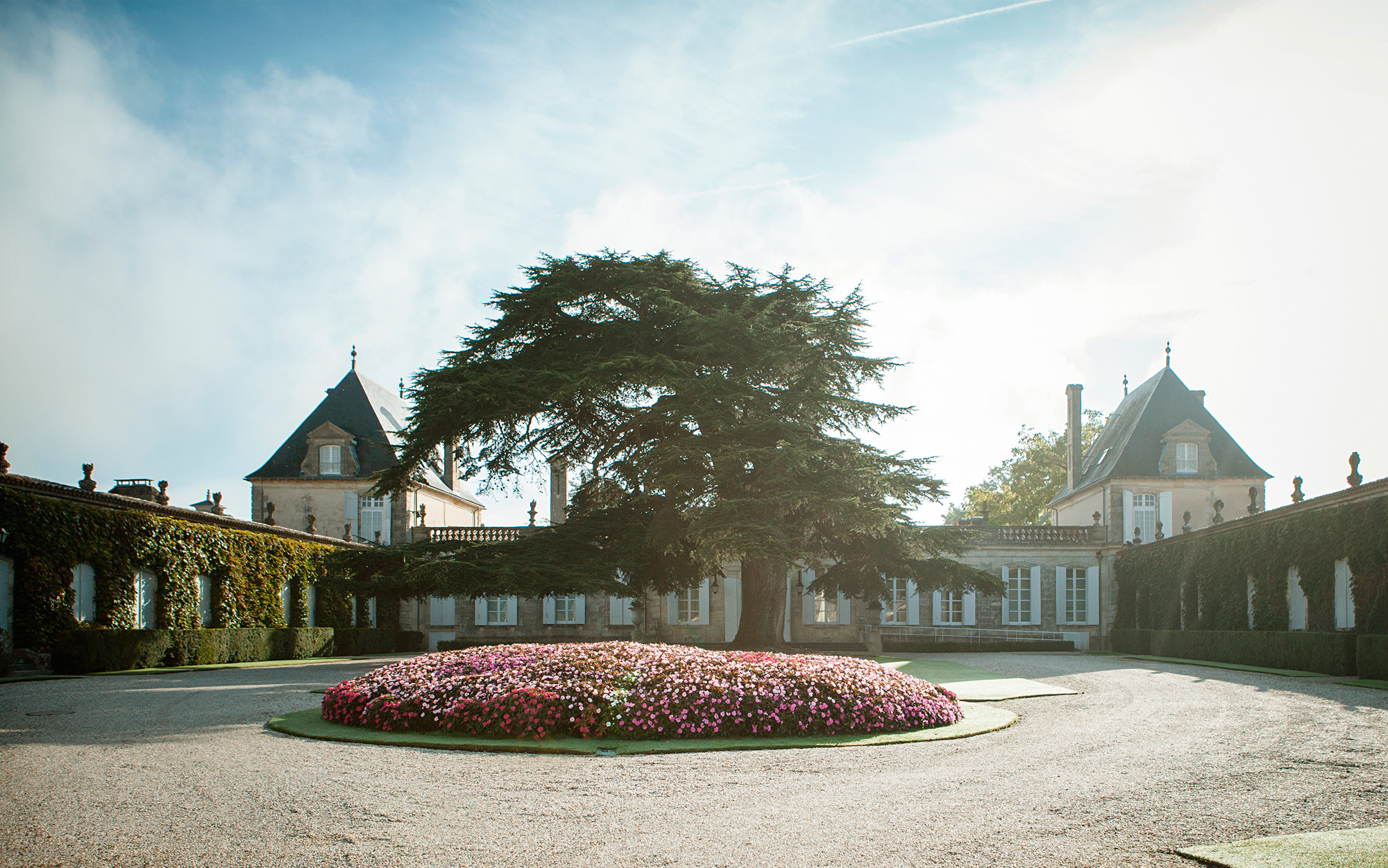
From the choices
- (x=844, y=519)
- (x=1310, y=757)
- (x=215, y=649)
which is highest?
(x=844, y=519)

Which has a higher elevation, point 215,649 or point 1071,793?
point 1071,793

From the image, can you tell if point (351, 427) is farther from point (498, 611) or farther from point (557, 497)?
point (498, 611)

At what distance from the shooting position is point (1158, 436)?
33.3m

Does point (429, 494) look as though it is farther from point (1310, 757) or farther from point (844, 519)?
point (1310, 757)

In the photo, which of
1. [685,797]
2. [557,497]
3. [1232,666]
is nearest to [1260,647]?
[1232,666]

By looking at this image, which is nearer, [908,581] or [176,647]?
[176,647]

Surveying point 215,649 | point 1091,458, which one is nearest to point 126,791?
point 215,649

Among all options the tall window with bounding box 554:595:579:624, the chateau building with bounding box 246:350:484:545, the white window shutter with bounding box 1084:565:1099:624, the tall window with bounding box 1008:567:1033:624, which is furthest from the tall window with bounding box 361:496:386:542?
the white window shutter with bounding box 1084:565:1099:624

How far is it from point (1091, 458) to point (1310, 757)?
105 ft

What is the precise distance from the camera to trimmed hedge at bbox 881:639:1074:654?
86.6 ft

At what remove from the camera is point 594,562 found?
18.9 m

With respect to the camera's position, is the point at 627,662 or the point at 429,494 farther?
the point at 429,494

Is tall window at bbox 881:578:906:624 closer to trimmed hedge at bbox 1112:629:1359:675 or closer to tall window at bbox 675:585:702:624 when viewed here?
tall window at bbox 675:585:702:624

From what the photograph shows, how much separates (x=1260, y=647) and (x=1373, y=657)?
396 centimetres
